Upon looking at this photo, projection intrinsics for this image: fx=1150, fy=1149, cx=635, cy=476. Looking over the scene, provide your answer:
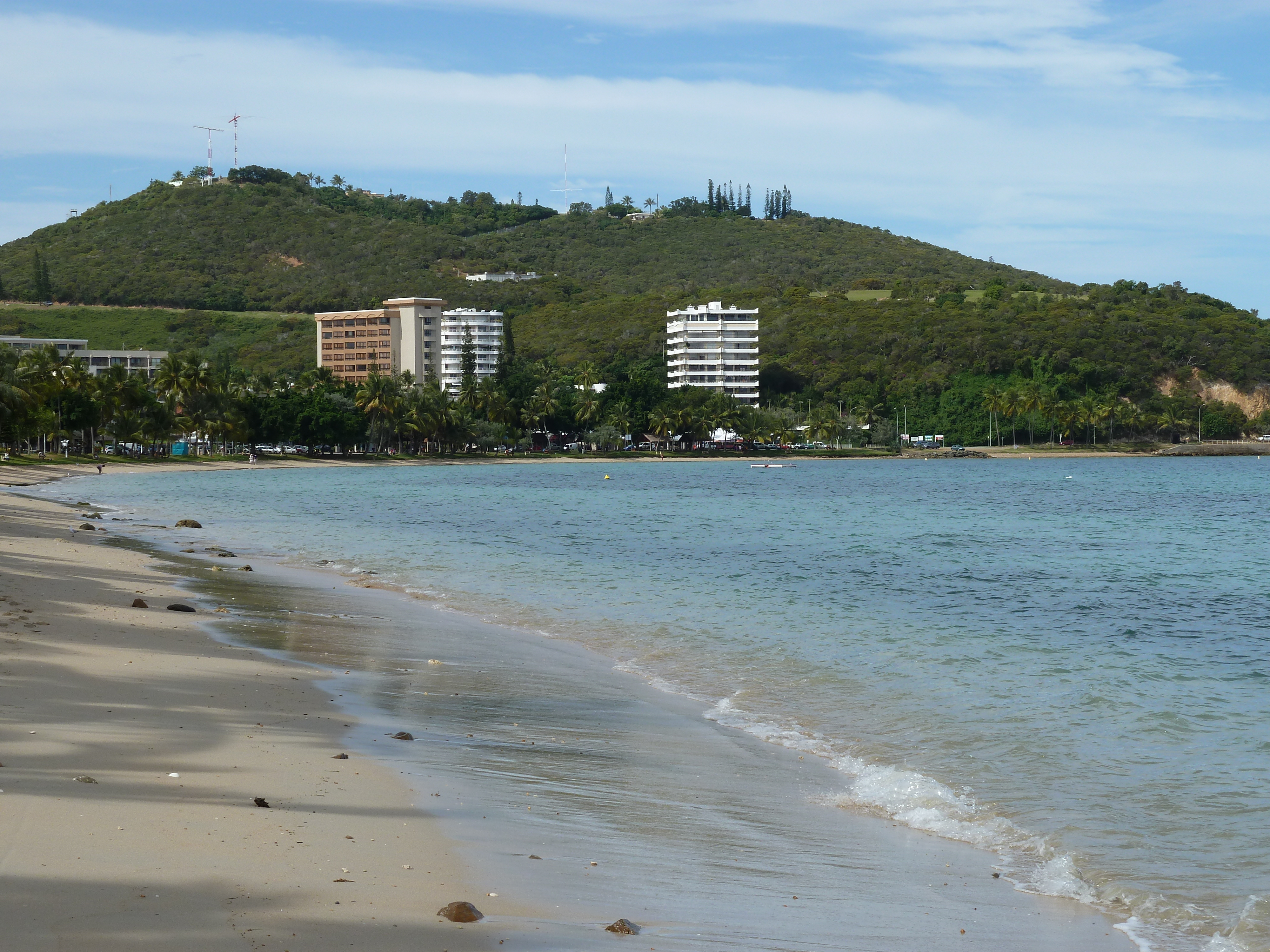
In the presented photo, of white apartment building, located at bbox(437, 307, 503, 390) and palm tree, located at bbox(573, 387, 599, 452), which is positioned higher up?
white apartment building, located at bbox(437, 307, 503, 390)

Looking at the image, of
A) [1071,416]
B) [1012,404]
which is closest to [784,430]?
[1012,404]

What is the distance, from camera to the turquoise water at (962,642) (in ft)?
27.6

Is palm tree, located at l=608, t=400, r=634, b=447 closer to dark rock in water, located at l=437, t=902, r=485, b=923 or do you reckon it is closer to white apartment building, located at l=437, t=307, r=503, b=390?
white apartment building, located at l=437, t=307, r=503, b=390

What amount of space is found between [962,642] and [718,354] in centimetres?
16995

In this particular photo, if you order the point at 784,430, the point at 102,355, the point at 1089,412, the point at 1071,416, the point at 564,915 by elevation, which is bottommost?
the point at 564,915

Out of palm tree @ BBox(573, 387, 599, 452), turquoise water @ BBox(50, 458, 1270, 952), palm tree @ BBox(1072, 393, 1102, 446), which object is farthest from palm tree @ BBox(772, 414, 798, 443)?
turquoise water @ BBox(50, 458, 1270, 952)

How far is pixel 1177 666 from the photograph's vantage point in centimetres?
1611

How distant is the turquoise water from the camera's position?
8.41 metres

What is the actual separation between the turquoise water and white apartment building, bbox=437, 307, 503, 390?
133 meters

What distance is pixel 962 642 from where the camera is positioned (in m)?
18.0

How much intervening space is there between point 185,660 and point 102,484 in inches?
2349

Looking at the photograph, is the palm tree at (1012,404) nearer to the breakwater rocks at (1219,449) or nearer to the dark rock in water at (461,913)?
the breakwater rocks at (1219,449)

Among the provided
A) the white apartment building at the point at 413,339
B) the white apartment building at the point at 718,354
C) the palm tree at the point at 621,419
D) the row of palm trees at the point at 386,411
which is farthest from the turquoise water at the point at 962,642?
the white apartment building at the point at 413,339

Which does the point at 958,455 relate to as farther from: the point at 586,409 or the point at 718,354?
the point at 586,409
